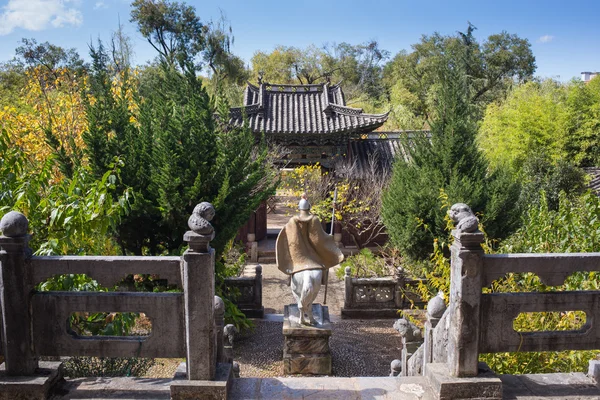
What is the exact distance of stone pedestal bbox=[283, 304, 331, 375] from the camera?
23.3 ft

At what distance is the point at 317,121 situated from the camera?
16.6 metres

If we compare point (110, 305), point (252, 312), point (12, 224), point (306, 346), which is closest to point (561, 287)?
point (306, 346)

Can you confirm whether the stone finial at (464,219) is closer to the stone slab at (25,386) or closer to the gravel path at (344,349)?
the stone slab at (25,386)

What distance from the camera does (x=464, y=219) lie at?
3.58 metres

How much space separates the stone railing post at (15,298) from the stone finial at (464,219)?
131 inches

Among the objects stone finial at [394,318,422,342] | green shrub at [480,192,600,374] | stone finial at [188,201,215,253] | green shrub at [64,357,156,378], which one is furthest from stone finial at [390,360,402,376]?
stone finial at [188,201,215,253]

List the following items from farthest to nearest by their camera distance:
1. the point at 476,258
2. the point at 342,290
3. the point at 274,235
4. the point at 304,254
→ the point at 274,235 < the point at 342,290 < the point at 304,254 < the point at 476,258

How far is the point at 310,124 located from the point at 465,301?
517 inches

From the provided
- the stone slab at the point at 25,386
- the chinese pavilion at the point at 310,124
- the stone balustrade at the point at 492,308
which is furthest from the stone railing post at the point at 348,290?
the stone slab at the point at 25,386

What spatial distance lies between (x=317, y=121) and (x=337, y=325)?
845 centimetres

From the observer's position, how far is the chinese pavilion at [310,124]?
1582 cm

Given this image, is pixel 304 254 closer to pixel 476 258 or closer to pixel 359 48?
pixel 476 258

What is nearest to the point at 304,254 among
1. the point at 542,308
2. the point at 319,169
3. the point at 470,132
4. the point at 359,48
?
the point at 542,308

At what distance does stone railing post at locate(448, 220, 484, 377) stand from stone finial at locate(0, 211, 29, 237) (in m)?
3.32
